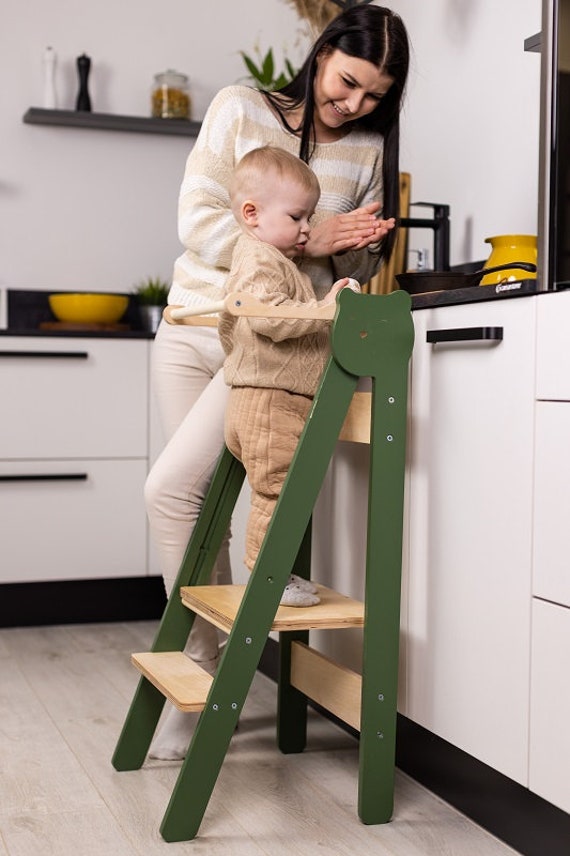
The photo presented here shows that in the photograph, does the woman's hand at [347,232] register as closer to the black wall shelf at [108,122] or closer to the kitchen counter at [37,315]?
the kitchen counter at [37,315]

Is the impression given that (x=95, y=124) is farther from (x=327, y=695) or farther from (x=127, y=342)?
(x=327, y=695)

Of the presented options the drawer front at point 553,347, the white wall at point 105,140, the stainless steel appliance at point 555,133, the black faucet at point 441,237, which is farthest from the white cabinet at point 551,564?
the white wall at point 105,140

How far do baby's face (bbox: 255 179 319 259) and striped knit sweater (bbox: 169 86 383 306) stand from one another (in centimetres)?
24

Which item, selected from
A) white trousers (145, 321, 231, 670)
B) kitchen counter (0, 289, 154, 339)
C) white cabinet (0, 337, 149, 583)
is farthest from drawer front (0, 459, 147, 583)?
white trousers (145, 321, 231, 670)

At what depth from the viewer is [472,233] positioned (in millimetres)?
2869

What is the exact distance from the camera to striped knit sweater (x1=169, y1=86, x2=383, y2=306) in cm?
211

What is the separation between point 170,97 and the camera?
379 cm

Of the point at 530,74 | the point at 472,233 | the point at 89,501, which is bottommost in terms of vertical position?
the point at 89,501

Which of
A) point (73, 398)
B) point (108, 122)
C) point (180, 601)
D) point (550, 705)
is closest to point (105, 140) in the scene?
point (108, 122)

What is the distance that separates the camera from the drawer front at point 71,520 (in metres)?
3.29

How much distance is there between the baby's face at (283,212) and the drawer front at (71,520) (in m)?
1.67

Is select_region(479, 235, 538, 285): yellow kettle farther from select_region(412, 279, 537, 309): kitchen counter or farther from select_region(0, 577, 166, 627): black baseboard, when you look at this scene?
select_region(0, 577, 166, 627): black baseboard

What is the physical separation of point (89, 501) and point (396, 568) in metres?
1.77

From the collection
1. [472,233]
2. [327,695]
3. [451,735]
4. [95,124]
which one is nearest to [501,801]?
[451,735]
